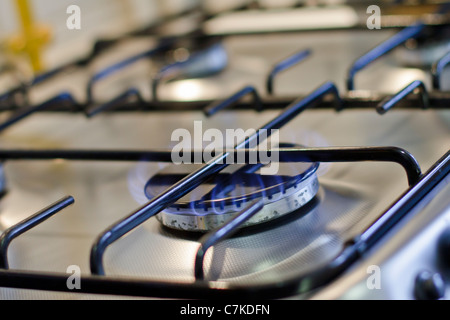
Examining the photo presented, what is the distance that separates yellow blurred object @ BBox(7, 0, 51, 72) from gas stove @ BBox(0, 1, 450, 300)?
0.39 feet

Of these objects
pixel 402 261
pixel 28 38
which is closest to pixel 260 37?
pixel 28 38

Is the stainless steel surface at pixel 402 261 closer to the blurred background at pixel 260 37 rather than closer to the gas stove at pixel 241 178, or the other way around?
the gas stove at pixel 241 178

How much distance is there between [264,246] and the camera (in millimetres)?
450

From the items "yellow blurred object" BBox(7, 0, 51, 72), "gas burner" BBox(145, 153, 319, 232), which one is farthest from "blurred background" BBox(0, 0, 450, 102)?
"gas burner" BBox(145, 153, 319, 232)

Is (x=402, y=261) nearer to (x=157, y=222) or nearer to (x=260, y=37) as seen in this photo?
(x=157, y=222)

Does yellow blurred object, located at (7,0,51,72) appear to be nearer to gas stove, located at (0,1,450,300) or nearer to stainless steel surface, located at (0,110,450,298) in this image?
gas stove, located at (0,1,450,300)

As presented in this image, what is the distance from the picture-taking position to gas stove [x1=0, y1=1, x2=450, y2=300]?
0.39 metres

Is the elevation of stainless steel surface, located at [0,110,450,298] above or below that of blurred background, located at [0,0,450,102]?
below

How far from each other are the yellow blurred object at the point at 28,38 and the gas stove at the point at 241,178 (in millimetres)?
118

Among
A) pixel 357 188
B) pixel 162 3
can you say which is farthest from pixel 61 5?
pixel 357 188

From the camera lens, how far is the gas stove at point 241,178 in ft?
1.29

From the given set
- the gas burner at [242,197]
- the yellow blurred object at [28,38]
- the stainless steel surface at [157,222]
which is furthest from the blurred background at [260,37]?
the gas burner at [242,197]

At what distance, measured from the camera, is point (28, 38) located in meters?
1.06
